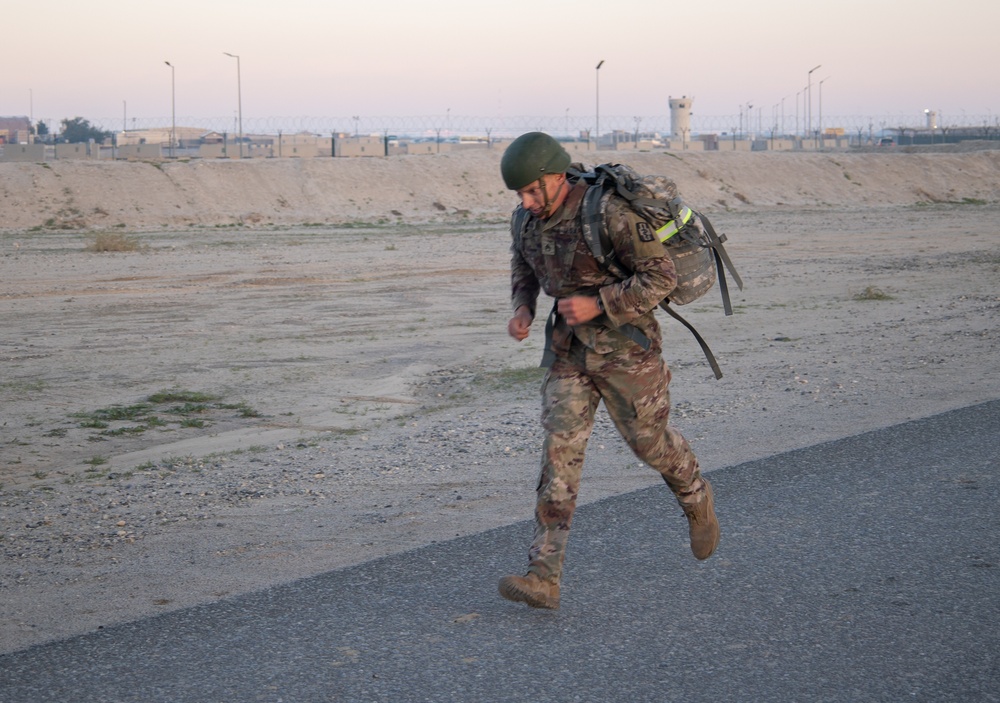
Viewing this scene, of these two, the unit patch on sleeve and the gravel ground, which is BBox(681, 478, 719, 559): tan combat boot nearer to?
the gravel ground

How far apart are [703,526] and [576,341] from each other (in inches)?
34.4

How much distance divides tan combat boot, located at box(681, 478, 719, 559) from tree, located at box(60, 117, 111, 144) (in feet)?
359

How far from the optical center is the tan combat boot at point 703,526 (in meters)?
4.41

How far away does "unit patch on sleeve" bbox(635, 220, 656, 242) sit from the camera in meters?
4.06

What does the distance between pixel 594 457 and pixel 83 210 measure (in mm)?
34032

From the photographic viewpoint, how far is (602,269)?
13.7 ft

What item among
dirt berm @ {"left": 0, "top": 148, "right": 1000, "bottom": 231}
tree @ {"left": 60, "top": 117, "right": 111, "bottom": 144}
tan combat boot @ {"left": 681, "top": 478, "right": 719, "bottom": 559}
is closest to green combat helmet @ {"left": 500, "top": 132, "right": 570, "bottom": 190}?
tan combat boot @ {"left": 681, "top": 478, "right": 719, "bottom": 559}

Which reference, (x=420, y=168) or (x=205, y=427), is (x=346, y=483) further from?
(x=420, y=168)

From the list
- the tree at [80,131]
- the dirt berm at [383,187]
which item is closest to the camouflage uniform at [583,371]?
the dirt berm at [383,187]

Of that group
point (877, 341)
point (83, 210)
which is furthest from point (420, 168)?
point (877, 341)

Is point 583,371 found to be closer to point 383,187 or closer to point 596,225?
point 596,225

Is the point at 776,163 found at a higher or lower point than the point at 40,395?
higher

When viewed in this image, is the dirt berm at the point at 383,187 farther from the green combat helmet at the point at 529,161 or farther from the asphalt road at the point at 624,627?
the green combat helmet at the point at 529,161

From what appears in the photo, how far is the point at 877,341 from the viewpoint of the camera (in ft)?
39.7
